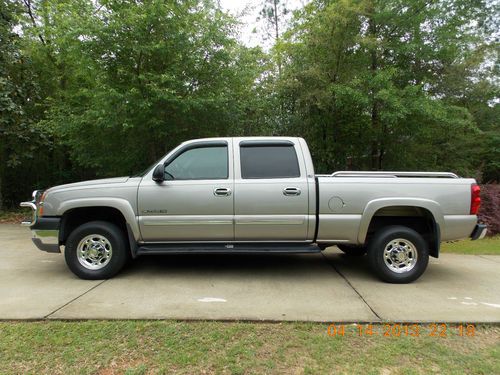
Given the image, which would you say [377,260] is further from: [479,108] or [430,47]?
[479,108]

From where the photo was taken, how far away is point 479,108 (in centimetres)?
1223

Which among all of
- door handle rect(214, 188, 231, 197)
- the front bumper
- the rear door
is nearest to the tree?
the front bumper

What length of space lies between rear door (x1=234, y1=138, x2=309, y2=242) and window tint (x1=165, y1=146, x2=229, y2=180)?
0.23 m

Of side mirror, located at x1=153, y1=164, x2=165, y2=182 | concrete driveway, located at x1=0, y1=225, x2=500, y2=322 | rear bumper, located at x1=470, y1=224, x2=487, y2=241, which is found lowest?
concrete driveway, located at x1=0, y1=225, x2=500, y2=322

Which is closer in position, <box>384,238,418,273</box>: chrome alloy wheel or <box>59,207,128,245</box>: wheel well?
<box>384,238,418,273</box>: chrome alloy wheel

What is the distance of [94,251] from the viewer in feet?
16.3

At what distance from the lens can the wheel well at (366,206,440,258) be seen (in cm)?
490

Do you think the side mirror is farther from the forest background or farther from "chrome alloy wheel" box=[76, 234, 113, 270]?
the forest background

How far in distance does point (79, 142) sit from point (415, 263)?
882 cm

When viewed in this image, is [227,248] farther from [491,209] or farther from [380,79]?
[491,209]

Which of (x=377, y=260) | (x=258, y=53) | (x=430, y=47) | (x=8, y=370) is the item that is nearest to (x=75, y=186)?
(x=8, y=370)

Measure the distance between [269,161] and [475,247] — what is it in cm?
559

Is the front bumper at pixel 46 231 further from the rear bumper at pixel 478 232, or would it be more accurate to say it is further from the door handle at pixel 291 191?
the rear bumper at pixel 478 232
